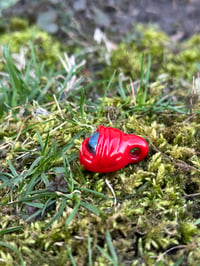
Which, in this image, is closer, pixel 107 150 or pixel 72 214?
pixel 72 214

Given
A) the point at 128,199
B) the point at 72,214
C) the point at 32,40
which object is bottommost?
the point at 128,199

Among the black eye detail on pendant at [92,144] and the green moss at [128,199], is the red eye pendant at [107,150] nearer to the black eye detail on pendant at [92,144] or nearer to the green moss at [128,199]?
the black eye detail on pendant at [92,144]

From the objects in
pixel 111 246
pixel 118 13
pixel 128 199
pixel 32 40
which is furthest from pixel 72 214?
pixel 118 13

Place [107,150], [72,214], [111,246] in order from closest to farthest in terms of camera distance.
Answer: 1. [111,246]
2. [72,214]
3. [107,150]

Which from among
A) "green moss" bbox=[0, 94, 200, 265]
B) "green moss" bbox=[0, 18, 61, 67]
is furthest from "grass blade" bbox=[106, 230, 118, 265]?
"green moss" bbox=[0, 18, 61, 67]

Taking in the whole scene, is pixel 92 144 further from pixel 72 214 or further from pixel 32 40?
pixel 32 40

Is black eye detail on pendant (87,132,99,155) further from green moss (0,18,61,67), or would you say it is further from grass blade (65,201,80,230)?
green moss (0,18,61,67)
